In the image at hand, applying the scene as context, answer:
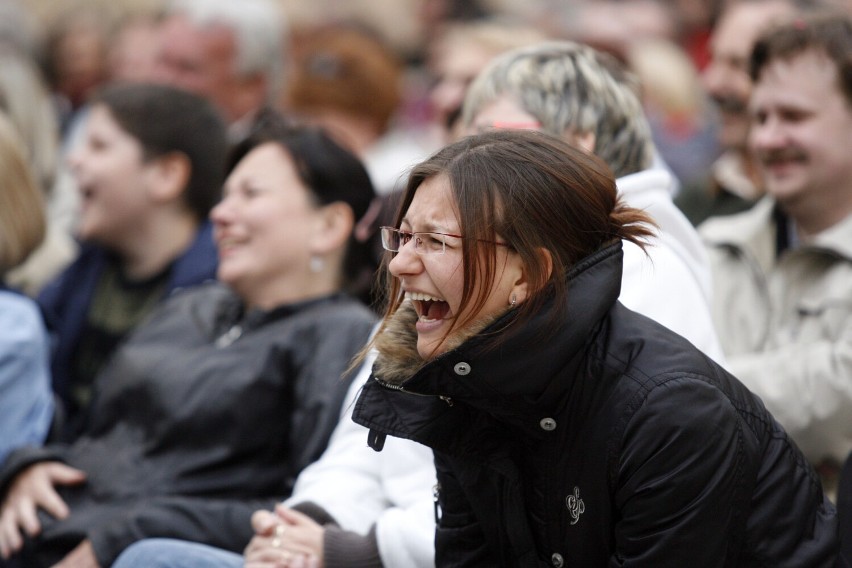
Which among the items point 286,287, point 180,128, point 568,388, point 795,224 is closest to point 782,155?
point 795,224

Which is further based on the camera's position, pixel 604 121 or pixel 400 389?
pixel 604 121

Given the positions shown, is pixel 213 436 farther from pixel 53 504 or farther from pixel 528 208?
pixel 528 208

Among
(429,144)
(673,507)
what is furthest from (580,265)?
(429,144)

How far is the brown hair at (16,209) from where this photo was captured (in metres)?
3.91

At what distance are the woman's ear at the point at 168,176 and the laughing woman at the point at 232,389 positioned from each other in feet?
2.78

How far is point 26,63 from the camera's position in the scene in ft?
20.9

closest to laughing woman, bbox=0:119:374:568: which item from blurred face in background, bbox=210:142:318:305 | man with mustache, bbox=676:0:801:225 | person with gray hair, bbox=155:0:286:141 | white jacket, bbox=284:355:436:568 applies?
blurred face in background, bbox=210:142:318:305

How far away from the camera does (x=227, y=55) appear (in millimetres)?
6035

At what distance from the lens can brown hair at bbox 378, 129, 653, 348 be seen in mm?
2150

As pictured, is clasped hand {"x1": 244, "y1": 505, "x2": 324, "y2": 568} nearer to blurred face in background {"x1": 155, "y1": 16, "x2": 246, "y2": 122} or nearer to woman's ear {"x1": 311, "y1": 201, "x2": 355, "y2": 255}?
woman's ear {"x1": 311, "y1": 201, "x2": 355, "y2": 255}

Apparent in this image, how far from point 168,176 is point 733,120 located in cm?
218

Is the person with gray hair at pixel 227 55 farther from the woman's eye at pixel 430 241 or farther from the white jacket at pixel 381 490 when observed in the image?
the woman's eye at pixel 430 241

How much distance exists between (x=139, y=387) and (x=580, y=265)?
5.90 feet

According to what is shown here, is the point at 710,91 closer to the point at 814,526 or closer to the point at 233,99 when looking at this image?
the point at 233,99
